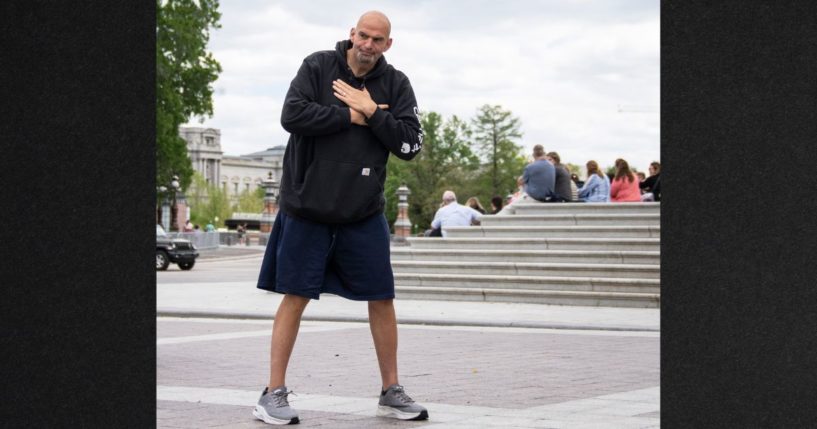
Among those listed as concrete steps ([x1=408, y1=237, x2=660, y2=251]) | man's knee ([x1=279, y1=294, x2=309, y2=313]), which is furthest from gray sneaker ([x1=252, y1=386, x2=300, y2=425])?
concrete steps ([x1=408, y1=237, x2=660, y2=251])

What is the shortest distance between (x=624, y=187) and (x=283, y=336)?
1507 cm

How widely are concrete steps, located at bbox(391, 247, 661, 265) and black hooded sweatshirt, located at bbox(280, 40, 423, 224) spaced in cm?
1096

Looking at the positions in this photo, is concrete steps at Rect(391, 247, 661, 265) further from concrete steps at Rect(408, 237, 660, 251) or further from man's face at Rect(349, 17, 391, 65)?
man's face at Rect(349, 17, 391, 65)

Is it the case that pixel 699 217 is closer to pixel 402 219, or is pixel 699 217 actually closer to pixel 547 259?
pixel 547 259

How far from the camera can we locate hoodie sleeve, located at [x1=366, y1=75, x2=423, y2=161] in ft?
16.8

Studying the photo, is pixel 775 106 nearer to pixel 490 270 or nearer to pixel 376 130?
pixel 376 130

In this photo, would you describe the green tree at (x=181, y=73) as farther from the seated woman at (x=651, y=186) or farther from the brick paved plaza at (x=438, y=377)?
the brick paved plaza at (x=438, y=377)

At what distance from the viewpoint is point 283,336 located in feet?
17.2

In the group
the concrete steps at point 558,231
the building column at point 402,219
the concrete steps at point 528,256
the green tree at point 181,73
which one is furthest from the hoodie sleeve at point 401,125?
the building column at point 402,219

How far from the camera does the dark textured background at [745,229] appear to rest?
2.95 meters

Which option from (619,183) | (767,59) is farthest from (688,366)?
(619,183)
